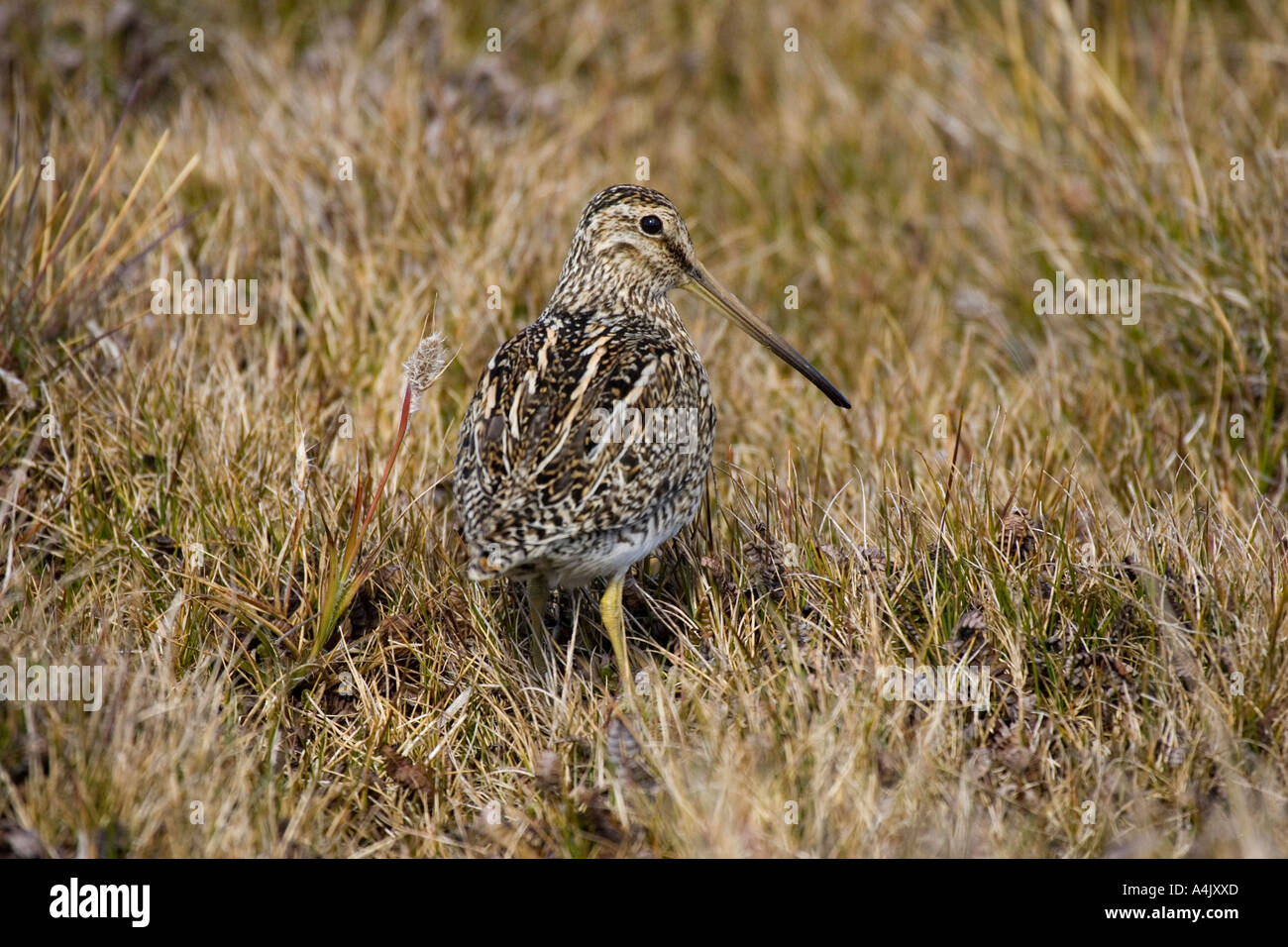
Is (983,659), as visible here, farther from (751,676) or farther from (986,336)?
(986,336)

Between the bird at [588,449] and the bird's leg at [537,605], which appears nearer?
the bird at [588,449]

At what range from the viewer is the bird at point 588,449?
3922mm

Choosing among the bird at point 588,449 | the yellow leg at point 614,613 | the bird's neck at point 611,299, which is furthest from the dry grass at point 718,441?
the bird's neck at point 611,299

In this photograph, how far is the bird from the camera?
392 centimetres

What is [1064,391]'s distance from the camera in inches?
221

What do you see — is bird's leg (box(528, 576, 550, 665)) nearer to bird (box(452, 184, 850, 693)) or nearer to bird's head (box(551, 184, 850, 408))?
bird (box(452, 184, 850, 693))

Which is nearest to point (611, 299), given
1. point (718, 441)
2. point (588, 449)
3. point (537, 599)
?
point (588, 449)

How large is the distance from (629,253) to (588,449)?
881 millimetres

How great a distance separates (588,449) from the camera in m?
4.01

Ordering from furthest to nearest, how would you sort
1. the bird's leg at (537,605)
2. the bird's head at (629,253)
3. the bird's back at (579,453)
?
1. the bird's head at (629,253)
2. the bird's leg at (537,605)
3. the bird's back at (579,453)

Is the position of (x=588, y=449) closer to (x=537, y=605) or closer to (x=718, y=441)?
(x=537, y=605)

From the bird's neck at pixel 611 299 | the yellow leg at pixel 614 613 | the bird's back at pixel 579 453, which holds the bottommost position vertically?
the yellow leg at pixel 614 613

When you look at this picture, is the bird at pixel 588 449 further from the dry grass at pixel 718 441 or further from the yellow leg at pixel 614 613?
the dry grass at pixel 718 441

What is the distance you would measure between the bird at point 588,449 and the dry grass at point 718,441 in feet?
1.05
